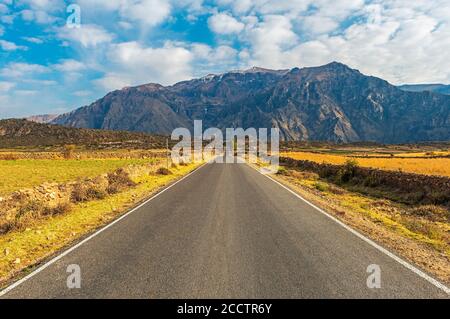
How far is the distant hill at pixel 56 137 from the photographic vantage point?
136875 mm

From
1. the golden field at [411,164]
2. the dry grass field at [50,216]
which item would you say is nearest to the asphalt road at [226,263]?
the dry grass field at [50,216]

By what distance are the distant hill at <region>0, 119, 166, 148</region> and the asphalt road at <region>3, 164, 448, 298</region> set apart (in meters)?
125

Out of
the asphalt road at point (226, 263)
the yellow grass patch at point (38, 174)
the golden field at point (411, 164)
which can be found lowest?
the yellow grass patch at point (38, 174)

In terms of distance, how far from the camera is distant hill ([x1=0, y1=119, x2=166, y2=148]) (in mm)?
136875

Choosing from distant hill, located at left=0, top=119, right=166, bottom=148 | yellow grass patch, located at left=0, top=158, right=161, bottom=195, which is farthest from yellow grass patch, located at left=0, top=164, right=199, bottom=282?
distant hill, located at left=0, top=119, right=166, bottom=148

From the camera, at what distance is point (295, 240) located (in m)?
8.67

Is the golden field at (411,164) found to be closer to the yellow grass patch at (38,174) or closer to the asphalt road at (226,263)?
the asphalt road at (226,263)

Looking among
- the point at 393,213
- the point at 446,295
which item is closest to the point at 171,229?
the point at 446,295

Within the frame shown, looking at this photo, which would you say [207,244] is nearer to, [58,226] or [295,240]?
[295,240]

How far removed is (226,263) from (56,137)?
151 meters

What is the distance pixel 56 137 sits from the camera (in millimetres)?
143500

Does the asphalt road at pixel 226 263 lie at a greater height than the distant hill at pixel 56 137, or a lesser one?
lesser

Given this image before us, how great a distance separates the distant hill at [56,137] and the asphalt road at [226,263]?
125 m

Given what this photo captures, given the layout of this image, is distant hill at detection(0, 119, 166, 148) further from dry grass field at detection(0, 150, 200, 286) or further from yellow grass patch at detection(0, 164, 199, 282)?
yellow grass patch at detection(0, 164, 199, 282)
